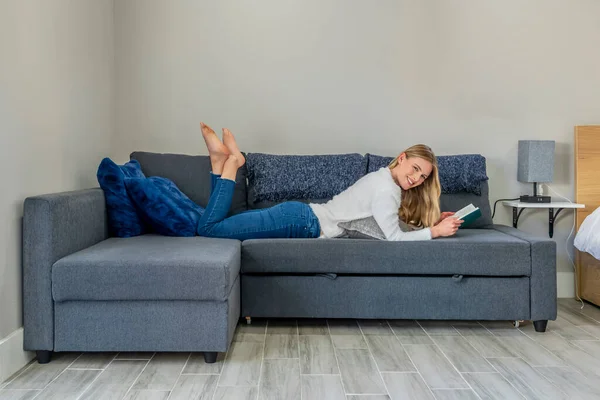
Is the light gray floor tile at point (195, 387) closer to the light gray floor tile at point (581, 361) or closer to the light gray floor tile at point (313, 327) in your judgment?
the light gray floor tile at point (313, 327)

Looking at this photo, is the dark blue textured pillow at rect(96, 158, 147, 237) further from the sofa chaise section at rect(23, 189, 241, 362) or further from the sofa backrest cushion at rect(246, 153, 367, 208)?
the sofa backrest cushion at rect(246, 153, 367, 208)

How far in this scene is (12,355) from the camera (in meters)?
2.31

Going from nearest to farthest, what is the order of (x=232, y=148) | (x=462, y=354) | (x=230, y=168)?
1. (x=462, y=354)
2. (x=230, y=168)
3. (x=232, y=148)

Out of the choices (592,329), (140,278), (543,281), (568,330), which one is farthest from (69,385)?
(592,329)

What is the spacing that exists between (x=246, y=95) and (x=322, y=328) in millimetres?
1687

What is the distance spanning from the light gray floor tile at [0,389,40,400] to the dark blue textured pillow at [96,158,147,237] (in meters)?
1.06

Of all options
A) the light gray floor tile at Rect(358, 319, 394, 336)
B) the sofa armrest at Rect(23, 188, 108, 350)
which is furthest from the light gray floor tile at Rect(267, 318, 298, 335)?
the sofa armrest at Rect(23, 188, 108, 350)

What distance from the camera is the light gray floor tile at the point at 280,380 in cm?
209

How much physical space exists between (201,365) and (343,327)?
87cm

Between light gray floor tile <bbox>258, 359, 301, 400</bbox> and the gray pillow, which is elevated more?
the gray pillow

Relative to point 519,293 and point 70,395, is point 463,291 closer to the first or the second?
point 519,293

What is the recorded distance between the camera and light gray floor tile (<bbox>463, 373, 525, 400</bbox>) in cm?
209

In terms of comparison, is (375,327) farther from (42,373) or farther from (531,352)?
(42,373)

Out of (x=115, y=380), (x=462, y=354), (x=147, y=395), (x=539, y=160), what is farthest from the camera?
(x=539, y=160)
